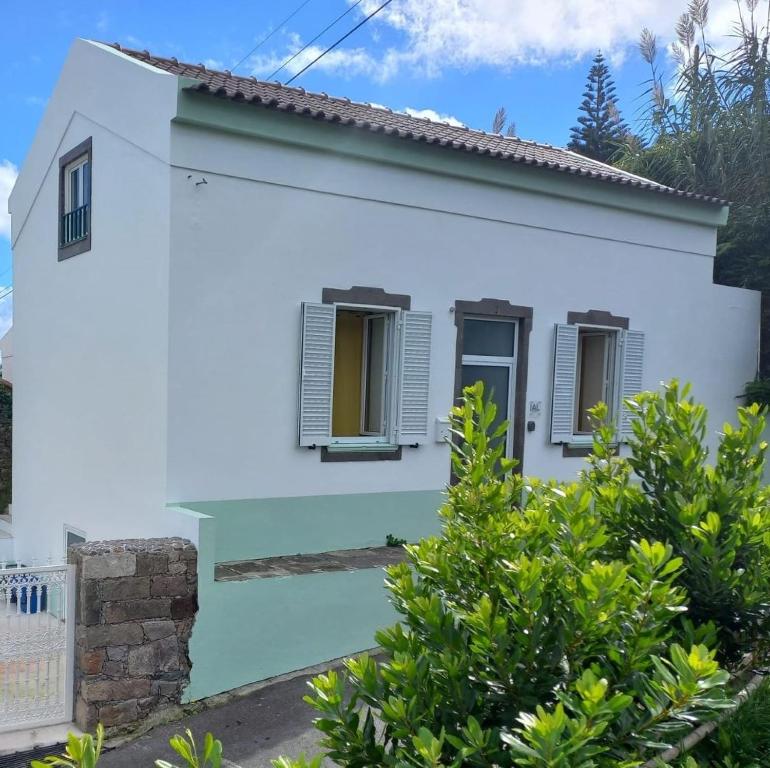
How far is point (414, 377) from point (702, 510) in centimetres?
556

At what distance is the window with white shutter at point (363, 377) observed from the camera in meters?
7.80

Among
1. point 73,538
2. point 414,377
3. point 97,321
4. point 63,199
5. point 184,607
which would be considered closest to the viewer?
point 184,607

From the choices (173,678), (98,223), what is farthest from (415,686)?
(98,223)

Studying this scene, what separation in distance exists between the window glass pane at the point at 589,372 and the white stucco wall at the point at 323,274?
565 millimetres

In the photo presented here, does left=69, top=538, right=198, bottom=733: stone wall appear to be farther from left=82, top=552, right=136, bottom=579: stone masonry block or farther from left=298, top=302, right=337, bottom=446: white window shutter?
left=298, top=302, right=337, bottom=446: white window shutter

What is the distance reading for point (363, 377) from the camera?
8.73 metres

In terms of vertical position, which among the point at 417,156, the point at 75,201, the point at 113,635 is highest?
the point at 417,156

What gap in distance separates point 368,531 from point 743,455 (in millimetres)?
5492

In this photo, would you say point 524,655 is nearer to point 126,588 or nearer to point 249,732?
point 249,732

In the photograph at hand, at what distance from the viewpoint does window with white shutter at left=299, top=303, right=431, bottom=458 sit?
7801 millimetres

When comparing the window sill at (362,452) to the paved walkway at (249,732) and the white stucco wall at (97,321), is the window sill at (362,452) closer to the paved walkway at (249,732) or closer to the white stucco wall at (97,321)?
the white stucco wall at (97,321)

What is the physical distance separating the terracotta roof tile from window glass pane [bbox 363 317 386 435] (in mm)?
2047

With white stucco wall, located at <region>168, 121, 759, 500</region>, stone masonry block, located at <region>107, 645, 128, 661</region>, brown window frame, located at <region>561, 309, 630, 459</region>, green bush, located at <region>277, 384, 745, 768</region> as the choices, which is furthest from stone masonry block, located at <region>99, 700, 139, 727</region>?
brown window frame, located at <region>561, 309, 630, 459</region>

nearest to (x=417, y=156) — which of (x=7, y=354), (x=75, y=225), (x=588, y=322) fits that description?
(x=588, y=322)
